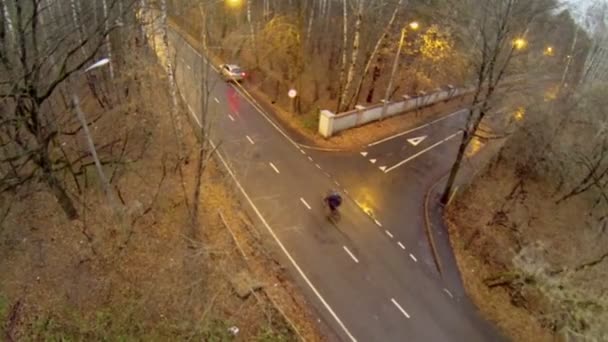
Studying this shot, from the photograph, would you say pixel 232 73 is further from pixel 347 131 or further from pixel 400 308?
pixel 400 308

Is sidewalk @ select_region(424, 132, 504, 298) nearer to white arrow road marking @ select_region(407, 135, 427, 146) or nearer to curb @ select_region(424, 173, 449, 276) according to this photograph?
curb @ select_region(424, 173, 449, 276)

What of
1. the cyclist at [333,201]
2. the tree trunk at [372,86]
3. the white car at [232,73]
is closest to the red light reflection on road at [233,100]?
the white car at [232,73]

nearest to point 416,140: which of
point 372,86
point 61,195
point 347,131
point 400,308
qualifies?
point 347,131

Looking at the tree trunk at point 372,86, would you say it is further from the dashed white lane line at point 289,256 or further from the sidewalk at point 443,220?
the dashed white lane line at point 289,256

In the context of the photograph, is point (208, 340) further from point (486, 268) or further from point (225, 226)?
point (486, 268)

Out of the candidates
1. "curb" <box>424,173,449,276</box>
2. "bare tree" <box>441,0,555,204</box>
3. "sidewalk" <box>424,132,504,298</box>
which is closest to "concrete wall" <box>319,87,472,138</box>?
"sidewalk" <box>424,132,504,298</box>

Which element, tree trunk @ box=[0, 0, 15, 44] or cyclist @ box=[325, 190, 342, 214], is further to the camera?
cyclist @ box=[325, 190, 342, 214]

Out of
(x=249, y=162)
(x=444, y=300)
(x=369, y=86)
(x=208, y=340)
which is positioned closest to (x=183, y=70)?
(x=249, y=162)
